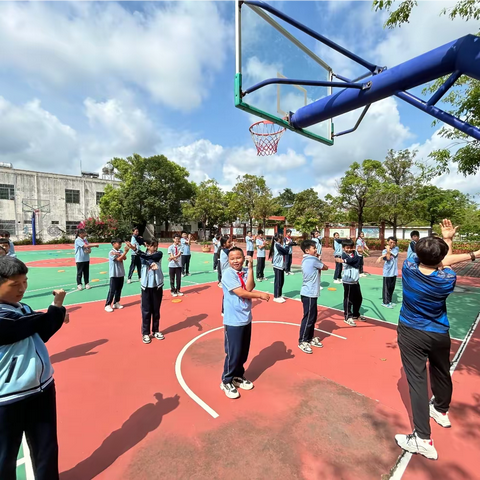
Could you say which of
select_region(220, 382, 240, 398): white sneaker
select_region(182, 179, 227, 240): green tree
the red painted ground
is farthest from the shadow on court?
select_region(182, 179, 227, 240): green tree

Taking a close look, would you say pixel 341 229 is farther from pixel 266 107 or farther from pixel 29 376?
pixel 29 376

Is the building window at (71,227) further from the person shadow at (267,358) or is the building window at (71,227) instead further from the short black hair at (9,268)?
the short black hair at (9,268)

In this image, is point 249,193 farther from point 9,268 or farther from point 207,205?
point 9,268

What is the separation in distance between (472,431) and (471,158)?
7993 millimetres

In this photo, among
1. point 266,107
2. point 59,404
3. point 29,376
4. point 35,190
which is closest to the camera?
point 29,376

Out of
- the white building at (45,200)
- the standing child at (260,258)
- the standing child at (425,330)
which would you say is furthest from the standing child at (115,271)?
the white building at (45,200)

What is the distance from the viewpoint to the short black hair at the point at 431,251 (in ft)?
8.70

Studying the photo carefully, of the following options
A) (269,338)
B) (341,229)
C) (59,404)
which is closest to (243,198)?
(341,229)

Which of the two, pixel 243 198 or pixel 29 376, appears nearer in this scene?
pixel 29 376

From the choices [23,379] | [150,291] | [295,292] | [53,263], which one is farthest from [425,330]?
[53,263]

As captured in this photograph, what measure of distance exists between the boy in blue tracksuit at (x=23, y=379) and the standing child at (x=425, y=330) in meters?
3.08

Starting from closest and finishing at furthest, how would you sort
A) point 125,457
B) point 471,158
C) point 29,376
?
point 29,376 → point 125,457 → point 471,158

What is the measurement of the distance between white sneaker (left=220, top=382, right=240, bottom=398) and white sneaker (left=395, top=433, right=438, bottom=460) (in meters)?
1.76

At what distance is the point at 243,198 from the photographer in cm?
3133
